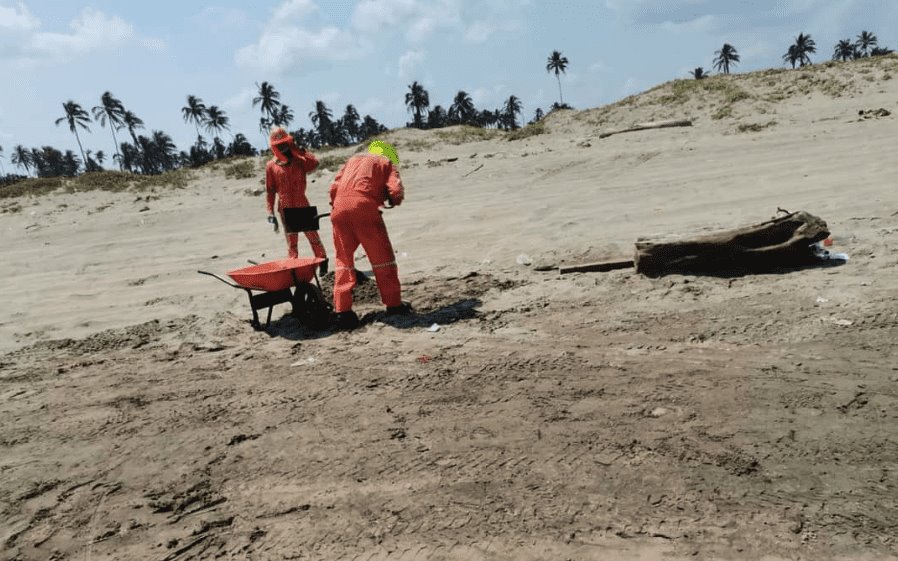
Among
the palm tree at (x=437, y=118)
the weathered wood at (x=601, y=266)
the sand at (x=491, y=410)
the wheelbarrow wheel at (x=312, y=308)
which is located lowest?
the sand at (x=491, y=410)

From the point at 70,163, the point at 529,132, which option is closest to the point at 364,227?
the point at 529,132

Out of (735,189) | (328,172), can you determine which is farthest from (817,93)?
(328,172)

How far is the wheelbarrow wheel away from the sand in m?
0.13

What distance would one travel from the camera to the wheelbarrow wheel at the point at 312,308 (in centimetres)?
508

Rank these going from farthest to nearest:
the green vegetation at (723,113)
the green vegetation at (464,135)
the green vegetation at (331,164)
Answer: the green vegetation at (464,135), the green vegetation at (331,164), the green vegetation at (723,113)

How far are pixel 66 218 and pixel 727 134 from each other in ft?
53.1

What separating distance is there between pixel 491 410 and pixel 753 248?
3010mm

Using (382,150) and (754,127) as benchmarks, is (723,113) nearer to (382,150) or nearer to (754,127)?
(754,127)

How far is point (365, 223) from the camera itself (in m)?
4.87

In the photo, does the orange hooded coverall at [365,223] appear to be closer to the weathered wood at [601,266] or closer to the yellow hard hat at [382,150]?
the yellow hard hat at [382,150]

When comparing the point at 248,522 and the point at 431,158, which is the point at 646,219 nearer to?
the point at 248,522

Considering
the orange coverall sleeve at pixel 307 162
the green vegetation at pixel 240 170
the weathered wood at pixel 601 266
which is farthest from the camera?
the green vegetation at pixel 240 170

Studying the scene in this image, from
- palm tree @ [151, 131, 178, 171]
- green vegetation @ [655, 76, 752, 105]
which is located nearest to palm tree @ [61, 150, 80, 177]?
palm tree @ [151, 131, 178, 171]

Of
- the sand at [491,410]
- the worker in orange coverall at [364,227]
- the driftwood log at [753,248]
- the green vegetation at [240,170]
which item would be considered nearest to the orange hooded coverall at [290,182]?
the sand at [491,410]
